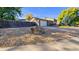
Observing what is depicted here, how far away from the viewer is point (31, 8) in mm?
2029

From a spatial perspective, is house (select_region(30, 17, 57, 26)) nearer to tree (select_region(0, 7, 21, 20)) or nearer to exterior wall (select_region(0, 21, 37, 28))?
exterior wall (select_region(0, 21, 37, 28))

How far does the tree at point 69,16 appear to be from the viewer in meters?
2.06

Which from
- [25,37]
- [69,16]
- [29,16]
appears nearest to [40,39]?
[25,37]

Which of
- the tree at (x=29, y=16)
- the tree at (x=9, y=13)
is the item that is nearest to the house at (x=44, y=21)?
the tree at (x=29, y=16)

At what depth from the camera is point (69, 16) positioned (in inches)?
82.8

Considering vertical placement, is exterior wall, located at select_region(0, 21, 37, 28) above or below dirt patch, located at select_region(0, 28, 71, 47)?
above

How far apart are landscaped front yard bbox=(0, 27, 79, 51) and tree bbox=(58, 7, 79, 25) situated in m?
0.09

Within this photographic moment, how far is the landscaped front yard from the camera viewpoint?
1991mm

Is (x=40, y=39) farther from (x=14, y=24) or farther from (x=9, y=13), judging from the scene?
(x=9, y=13)

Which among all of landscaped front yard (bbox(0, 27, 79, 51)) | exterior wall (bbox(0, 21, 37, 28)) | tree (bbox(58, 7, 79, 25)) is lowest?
landscaped front yard (bbox(0, 27, 79, 51))

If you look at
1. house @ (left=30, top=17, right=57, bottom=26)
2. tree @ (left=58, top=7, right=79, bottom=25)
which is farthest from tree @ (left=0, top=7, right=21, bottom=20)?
tree @ (left=58, top=7, right=79, bottom=25)

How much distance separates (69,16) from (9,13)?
68cm
